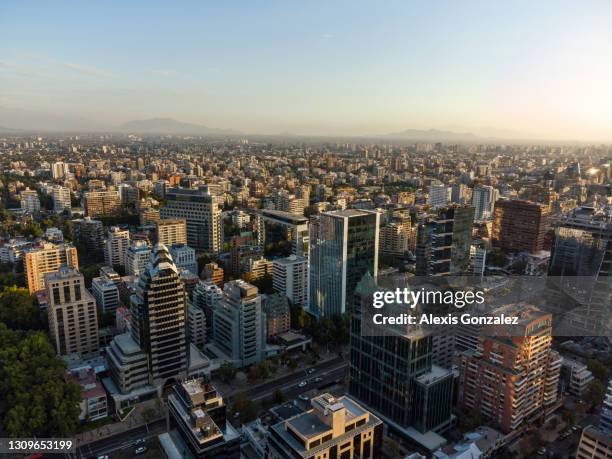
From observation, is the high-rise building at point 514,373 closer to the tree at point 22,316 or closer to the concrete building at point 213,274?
the concrete building at point 213,274

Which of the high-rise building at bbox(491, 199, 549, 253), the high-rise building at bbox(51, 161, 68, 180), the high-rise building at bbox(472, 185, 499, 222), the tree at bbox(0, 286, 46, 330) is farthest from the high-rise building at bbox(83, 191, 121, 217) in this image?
the high-rise building at bbox(472, 185, 499, 222)

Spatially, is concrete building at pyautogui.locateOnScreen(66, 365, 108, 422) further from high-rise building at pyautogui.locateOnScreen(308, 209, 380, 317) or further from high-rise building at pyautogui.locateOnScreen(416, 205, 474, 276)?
high-rise building at pyautogui.locateOnScreen(416, 205, 474, 276)

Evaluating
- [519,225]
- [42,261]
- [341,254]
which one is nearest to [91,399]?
[341,254]

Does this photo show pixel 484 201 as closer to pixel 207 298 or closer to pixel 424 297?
pixel 424 297

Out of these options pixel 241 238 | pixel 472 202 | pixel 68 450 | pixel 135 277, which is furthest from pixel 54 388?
pixel 472 202

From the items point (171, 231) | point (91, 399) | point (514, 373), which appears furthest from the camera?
point (171, 231)
